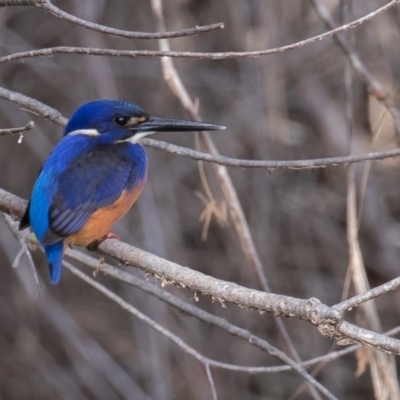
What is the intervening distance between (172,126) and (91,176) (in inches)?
10.6

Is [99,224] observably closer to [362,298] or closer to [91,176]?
[91,176]

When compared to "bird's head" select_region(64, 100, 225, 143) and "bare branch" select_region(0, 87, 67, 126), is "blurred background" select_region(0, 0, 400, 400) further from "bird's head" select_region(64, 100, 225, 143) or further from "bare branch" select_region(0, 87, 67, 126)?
"bare branch" select_region(0, 87, 67, 126)

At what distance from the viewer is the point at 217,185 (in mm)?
3705

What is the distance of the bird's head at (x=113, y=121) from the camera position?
230 cm

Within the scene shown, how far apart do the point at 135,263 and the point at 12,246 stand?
209 centimetres

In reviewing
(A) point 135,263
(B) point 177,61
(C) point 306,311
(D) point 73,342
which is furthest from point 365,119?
(C) point 306,311

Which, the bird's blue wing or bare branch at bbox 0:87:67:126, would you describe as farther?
the bird's blue wing

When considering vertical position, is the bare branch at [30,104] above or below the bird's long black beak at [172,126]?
below

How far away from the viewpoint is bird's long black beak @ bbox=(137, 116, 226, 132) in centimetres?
211

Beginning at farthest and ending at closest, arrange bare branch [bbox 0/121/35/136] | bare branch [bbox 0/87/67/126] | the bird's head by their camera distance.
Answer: the bird's head, bare branch [bbox 0/87/67/126], bare branch [bbox 0/121/35/136]

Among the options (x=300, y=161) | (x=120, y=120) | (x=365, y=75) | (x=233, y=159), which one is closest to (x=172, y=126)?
(x=120, y=120)

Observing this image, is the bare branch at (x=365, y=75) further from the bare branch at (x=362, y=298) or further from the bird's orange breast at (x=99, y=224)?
the bare branch at (x=362, y=298)

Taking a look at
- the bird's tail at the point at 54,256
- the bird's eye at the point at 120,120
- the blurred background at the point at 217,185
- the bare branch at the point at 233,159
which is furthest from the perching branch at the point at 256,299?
the blurred background at the point at 217,185

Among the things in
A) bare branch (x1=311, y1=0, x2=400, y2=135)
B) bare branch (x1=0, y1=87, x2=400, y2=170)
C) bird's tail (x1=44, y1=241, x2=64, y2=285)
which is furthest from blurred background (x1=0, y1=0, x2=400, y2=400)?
bare branch (x1=0, y1=87, x2=400, y2=170)
